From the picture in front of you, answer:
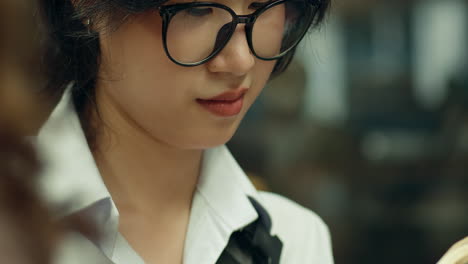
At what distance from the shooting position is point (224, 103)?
104cm

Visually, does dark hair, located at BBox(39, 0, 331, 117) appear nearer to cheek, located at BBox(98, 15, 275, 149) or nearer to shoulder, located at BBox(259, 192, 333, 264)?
cheek, located at BBox(98, 15, 275, 149)

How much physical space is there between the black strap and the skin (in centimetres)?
10

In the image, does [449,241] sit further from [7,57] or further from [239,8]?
[7,57]

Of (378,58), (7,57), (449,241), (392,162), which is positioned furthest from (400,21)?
(7,57)

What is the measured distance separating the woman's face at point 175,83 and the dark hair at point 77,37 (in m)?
0.03

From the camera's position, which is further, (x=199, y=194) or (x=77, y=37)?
(x=199, y=194)

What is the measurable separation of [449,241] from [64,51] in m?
3.08

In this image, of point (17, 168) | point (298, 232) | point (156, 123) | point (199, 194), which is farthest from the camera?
point (298, 232)

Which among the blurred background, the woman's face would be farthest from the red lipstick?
the blurred background

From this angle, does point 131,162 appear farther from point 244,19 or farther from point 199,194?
point 244,19

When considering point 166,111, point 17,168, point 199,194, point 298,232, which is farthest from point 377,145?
point 17,168

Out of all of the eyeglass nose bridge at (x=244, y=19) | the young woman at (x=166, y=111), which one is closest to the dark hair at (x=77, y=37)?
the young woman at (x=166, y=111)

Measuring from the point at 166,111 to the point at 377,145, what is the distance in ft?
9.81

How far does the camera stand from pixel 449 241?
11.8 ft
